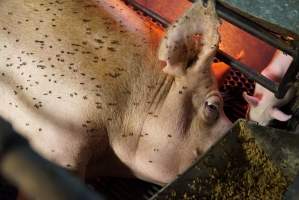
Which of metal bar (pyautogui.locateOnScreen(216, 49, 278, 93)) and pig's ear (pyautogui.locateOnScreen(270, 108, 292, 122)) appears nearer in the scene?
metal bar (pyautogui.locateOnScreen(216, 49, 278, 93))

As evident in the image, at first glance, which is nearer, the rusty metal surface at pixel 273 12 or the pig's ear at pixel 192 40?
the rusty metal surface at pixel 273 12

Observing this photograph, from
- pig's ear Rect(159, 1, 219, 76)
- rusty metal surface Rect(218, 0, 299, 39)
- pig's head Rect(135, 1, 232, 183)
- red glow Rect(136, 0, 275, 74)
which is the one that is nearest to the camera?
rusty metal surface Rect(218, 0, 299, 39)

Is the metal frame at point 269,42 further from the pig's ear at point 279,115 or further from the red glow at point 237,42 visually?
the red glow at point 237,42

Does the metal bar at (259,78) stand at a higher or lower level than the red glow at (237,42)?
higher

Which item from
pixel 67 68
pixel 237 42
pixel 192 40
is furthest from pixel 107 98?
pixel 237 42

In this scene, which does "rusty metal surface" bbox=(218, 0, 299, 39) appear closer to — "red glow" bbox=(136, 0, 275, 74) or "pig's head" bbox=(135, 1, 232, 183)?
"pig's head" bbox=(135, 1, 232, 183)

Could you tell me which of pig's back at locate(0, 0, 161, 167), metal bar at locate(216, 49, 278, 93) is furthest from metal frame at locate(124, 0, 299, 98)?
pig's back at locate(0, 0, 161, 167)

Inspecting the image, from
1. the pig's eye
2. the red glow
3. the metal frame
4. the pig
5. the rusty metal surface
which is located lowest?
the red glow

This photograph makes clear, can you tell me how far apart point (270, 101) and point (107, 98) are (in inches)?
18.8

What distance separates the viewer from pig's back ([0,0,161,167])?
1.43 metres

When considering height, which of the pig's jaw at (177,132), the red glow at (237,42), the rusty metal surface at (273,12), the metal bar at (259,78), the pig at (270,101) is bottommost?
the red glow at (237,42)

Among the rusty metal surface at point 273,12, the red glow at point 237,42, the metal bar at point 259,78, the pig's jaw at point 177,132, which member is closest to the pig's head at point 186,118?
the pig's jaw at point 177,132

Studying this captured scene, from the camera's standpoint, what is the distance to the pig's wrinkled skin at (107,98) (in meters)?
1.43

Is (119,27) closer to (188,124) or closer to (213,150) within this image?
(188,124)
